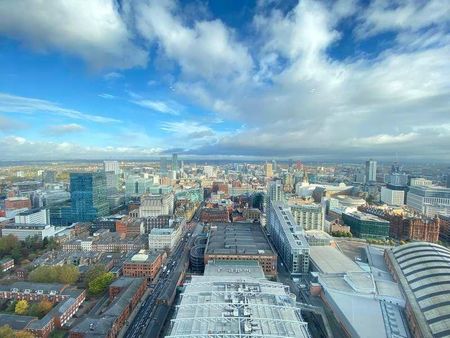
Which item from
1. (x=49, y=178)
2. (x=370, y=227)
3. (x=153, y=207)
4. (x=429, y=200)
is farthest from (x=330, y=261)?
(x=49, y=178)

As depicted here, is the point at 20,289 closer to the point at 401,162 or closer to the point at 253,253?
the point at 253,253

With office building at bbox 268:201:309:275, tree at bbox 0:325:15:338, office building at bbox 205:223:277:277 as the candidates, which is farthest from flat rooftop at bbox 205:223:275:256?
tree at bbox 0:325:15:338

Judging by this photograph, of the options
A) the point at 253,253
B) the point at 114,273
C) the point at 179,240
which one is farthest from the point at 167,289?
the point at 179,240

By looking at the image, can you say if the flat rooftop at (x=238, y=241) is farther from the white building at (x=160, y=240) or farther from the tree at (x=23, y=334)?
the tree at (x=23, y=334)

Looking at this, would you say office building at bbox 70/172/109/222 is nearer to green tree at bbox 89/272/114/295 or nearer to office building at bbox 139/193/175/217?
office building at bbox 139/193/175/217

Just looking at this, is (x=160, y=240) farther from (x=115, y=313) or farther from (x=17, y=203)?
(x=17, y=203)

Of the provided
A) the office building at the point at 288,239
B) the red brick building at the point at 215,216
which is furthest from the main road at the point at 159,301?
the red brick building at the point at 215,216
